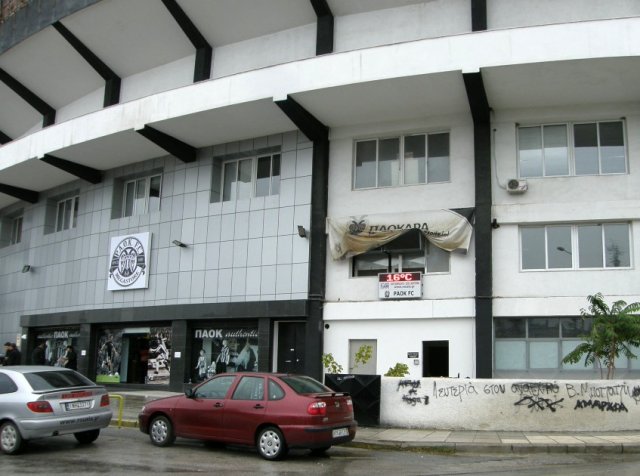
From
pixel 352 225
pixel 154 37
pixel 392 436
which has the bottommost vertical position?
pixel 392 436

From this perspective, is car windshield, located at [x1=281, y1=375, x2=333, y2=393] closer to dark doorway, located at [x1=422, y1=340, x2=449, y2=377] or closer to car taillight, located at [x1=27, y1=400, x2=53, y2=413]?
car taillight, located at [x1=27, y1=400, x2=53, y2=413]

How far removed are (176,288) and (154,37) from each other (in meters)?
8.88

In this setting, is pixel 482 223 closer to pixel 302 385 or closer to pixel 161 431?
pixel 302 385

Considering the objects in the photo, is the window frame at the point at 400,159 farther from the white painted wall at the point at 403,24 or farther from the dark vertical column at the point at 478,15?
the dark vertical column at the point at 478,15

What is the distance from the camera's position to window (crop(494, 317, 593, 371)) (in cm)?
1798

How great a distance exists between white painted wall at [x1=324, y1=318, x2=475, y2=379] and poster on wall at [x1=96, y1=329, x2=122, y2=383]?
30.4ft

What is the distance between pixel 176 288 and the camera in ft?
76.8

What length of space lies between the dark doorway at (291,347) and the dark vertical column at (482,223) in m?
5.58

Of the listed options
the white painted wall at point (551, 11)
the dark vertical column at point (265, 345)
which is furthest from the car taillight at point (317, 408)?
the white painted wall at point (551, 11)

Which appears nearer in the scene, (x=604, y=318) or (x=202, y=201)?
(x=604, y=318)

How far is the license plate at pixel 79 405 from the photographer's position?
11625 millimetres

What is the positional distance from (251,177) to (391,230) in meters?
5.73

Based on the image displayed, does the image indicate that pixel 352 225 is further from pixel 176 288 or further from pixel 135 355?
pixel 135 355

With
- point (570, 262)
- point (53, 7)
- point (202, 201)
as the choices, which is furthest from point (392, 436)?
point (53, 7)
